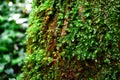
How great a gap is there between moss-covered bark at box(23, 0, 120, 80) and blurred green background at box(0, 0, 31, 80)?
2.57m

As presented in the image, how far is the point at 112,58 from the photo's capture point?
3.66 ft

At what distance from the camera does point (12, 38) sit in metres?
4.04

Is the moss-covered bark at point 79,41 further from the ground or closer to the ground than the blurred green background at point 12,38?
further from the ground

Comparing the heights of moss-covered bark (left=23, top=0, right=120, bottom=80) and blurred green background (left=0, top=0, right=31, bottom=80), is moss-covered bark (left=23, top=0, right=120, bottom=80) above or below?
above

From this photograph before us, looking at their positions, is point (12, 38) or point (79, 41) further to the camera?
point (12, 38)

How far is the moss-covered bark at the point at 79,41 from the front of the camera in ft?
3.68

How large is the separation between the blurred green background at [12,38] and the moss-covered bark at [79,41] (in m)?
2.57

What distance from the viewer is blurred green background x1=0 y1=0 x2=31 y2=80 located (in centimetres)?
390

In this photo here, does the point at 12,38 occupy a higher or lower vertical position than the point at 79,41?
lower

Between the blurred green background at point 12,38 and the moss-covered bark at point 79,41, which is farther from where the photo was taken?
the blurred green background at point 12,38

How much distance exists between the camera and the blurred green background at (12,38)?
3904mm

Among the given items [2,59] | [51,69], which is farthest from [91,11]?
[2,59]

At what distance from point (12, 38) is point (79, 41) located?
2978 mm

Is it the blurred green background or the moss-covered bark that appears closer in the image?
the moss-covered bark
